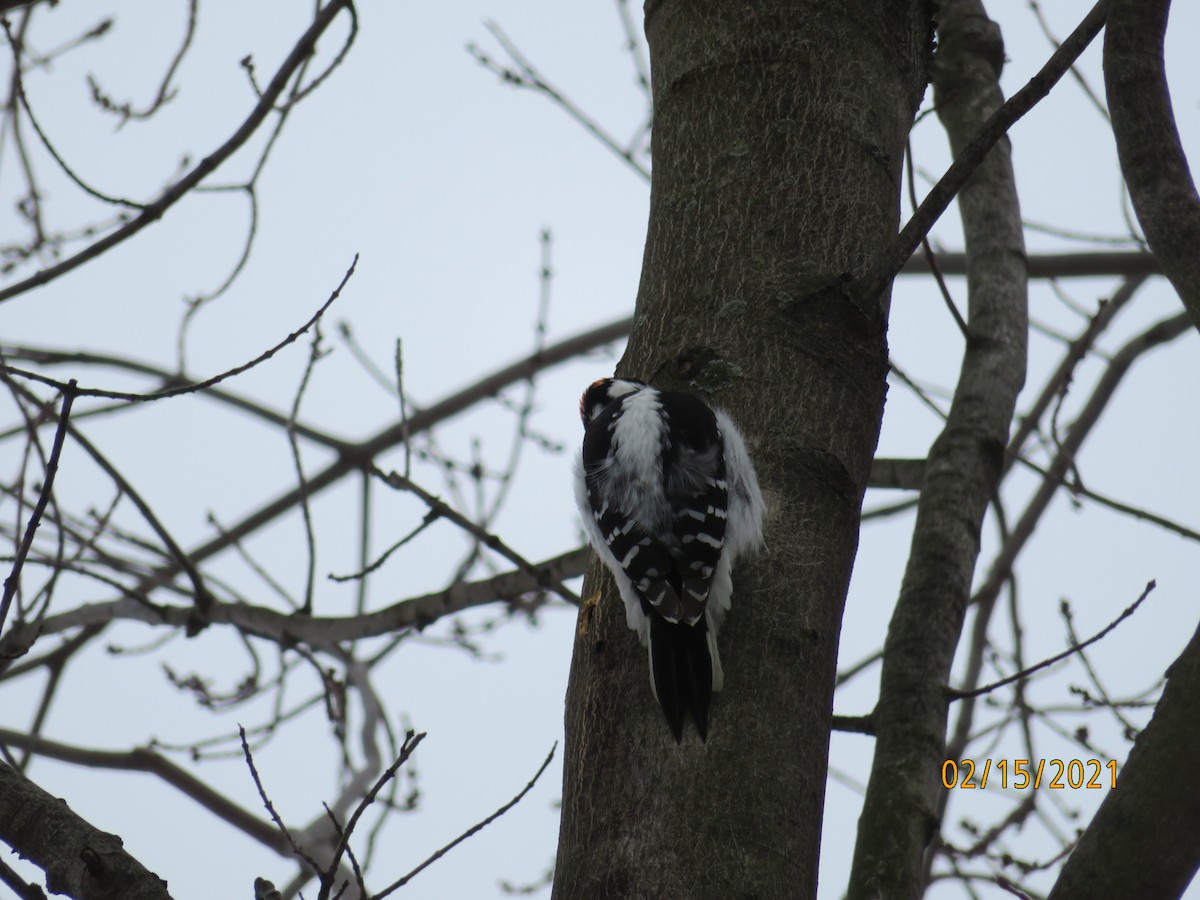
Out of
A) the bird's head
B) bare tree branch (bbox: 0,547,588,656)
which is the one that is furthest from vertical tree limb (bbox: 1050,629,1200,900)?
bare tree branch (bbox: 0,547,588,656)

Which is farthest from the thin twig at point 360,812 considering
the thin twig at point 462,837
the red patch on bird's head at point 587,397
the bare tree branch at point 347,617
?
the red patch on bird's head at point 587,397

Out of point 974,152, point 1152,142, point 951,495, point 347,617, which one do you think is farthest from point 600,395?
point 1152,142

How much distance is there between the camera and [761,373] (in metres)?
2.53

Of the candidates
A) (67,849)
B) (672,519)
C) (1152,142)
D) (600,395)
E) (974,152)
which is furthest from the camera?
(600,395)

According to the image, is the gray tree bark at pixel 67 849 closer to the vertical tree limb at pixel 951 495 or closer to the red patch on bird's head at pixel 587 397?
the vertical tree limb at pixel 951 495

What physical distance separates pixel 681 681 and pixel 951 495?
4.19ft

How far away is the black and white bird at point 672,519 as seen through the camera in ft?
→ 7.24

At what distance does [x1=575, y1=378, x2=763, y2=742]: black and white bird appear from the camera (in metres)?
2.21

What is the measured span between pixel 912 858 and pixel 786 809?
1.92 ft

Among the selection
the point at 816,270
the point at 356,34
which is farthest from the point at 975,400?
the point at 356,34

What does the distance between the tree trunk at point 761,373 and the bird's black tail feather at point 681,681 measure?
25mm

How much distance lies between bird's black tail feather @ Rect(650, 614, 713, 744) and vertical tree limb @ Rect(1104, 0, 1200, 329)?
99 centimetres

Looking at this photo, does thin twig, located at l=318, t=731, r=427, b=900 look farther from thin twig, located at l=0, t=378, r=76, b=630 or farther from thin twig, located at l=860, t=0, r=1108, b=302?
thin twig, located at l=860, t=0, r=1108, b=302

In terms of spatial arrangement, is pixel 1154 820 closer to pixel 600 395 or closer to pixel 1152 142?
pixel 1152 142
